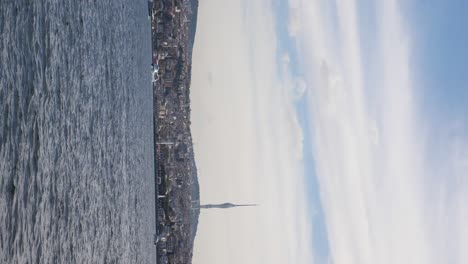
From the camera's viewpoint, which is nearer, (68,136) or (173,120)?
(68,136)

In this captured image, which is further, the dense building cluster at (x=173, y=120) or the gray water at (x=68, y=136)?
the dense building cluster at (x=173, y=120)

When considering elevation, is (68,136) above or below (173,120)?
below

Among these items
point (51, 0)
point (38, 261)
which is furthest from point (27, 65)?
point (38, 261)

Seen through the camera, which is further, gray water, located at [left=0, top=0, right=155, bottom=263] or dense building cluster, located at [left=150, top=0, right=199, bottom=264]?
dense building cluster, located at [left=150, top=0, right=199, bottom=264]
